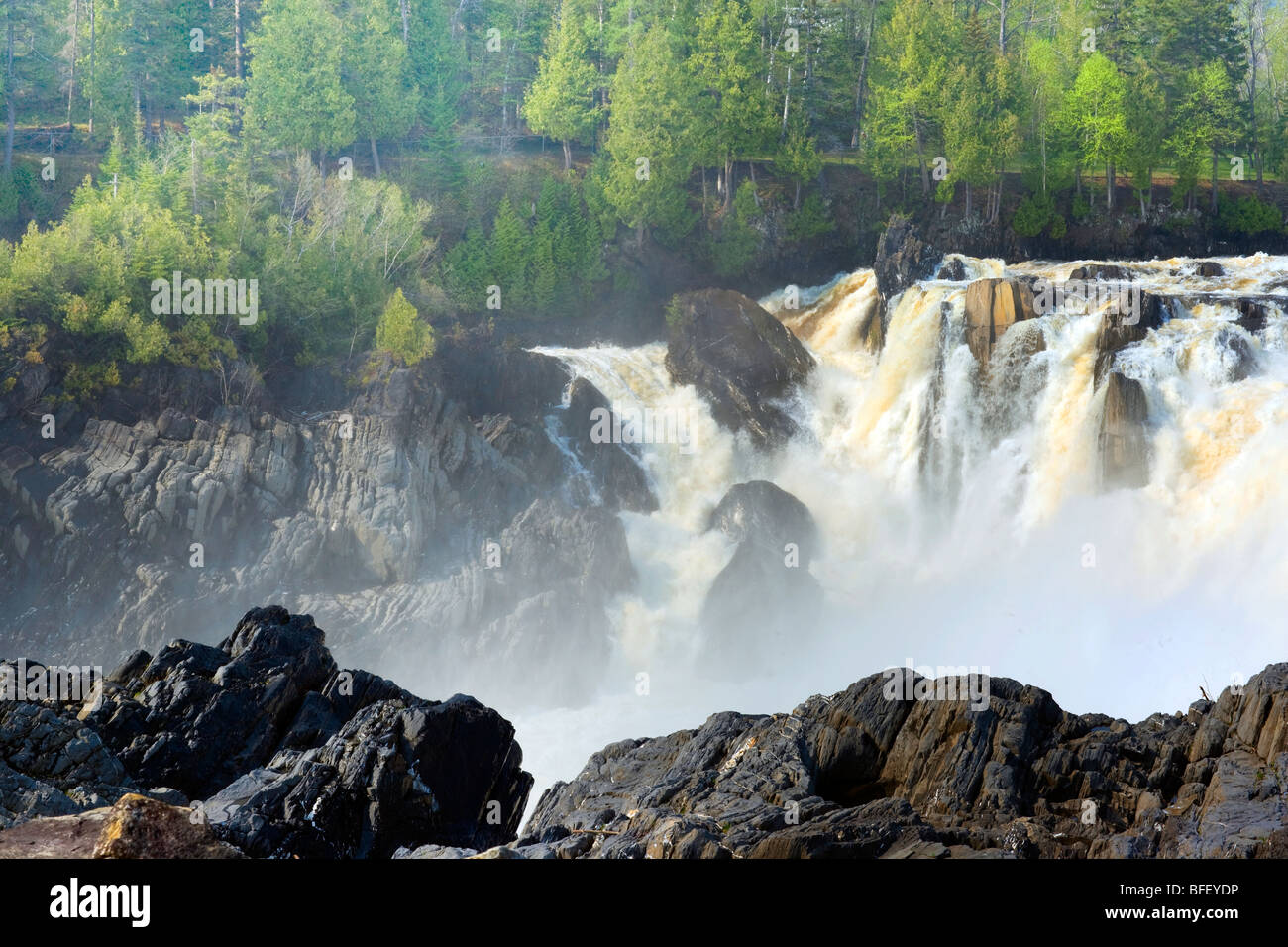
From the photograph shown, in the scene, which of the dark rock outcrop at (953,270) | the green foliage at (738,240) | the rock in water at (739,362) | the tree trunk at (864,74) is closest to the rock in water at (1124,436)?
the dark rock outcrop at (953,270)

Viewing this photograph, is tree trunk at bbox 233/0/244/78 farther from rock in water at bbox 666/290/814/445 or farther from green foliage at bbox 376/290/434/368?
rock in water at bbox 666/290/814/445

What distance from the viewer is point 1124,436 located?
41.6 meters

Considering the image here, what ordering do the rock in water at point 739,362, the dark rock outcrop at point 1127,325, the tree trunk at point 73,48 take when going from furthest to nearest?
the tree trunk at point 73,48 → the rock in water at point 739,362 → the dark rock outcrop at point 1127,325

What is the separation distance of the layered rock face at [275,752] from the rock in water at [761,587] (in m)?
20.6

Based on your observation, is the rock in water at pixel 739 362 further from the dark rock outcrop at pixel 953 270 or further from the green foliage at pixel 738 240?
the green foliage at pixel 738 240

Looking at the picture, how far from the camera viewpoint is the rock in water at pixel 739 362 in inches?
1967

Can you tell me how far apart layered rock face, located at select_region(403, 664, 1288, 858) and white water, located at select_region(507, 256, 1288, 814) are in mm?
15142

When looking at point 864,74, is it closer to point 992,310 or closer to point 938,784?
point 992,310

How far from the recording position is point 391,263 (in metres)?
51.1

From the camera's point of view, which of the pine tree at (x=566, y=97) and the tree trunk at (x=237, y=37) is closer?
the pine tree at (x=566, y=97)

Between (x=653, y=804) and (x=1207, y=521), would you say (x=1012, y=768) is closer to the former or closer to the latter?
(x=653, y=804)
